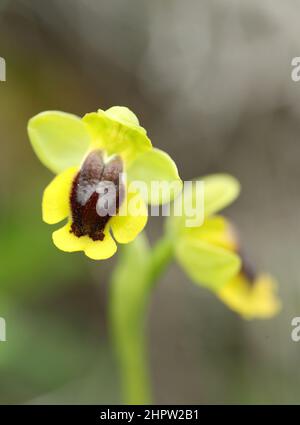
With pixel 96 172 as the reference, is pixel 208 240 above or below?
above

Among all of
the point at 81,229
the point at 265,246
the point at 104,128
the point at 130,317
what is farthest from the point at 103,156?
the point at 265,246

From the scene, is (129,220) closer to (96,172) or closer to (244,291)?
(96,172)

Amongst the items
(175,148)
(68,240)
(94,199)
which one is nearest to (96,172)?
(94,199)

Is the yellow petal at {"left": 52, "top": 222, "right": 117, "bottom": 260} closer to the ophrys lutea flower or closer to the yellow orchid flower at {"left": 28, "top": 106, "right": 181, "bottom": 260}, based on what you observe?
the yellow orchid flower at {"left": 28, "top": 106, "right": 181, "bottom": 260}

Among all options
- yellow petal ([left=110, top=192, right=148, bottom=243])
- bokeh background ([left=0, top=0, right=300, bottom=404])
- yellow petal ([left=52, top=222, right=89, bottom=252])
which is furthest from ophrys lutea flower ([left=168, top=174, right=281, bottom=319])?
bokeh background ([left=0, top=0, right=300, bottom=404])

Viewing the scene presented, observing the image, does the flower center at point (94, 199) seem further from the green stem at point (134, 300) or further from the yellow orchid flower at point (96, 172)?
the green stem at point (134, 300)

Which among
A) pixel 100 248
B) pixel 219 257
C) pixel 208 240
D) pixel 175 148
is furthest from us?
pixel 175 148

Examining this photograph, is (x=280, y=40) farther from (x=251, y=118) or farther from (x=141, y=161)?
(x=141, y=161)
